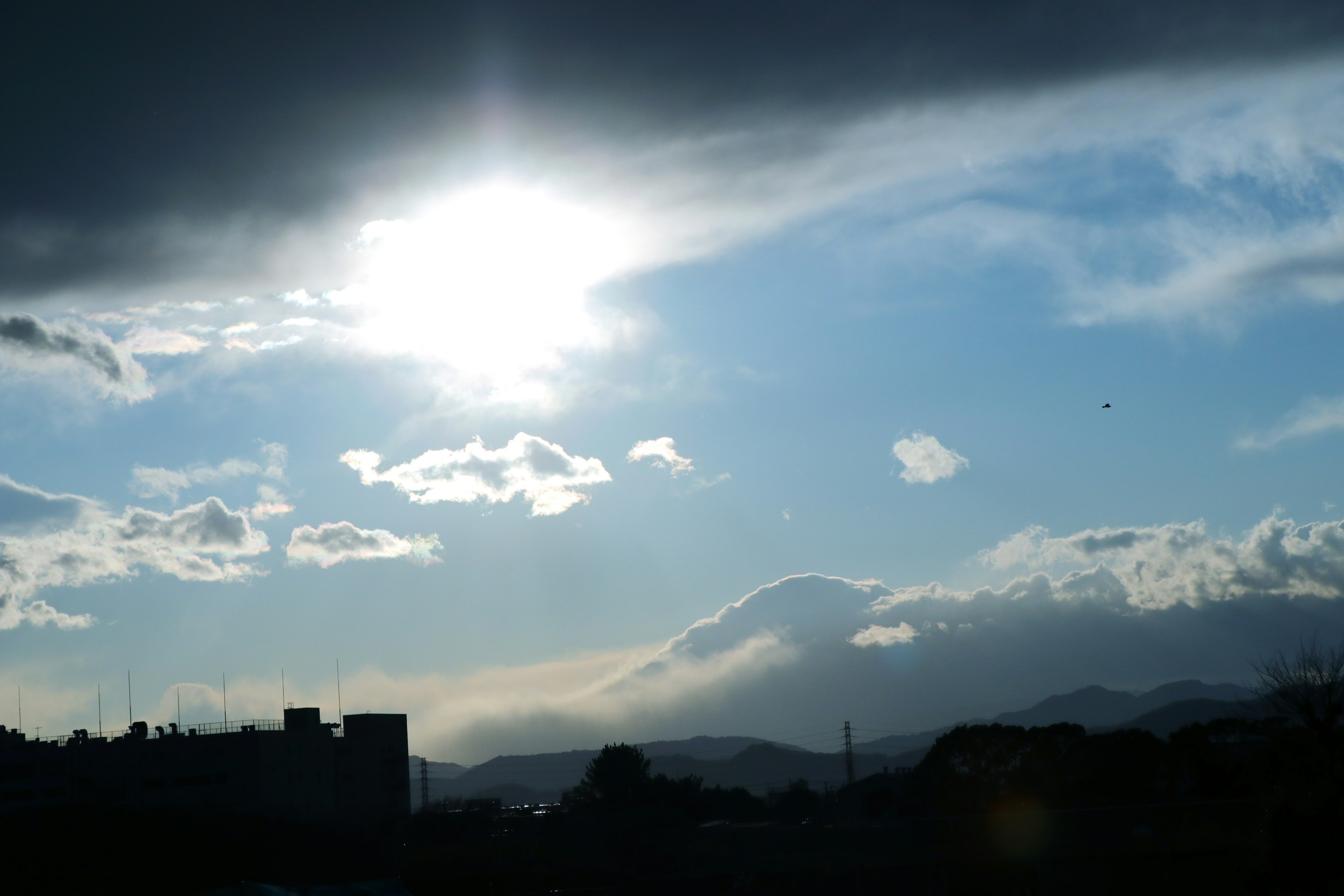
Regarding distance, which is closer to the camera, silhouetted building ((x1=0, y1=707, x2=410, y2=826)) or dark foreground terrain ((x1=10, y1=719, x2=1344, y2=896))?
dark foreground terrain ((x1=10, y1=719, x2=1344, y2=896))

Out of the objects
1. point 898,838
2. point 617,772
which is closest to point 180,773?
point 617,772

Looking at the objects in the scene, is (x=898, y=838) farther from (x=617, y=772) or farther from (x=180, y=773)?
(x=180, y=773)

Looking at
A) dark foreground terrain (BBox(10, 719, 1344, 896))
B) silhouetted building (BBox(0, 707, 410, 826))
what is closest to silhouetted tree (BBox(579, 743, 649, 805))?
dark foreground terrain (BBox(10, 719, 1344, 896))

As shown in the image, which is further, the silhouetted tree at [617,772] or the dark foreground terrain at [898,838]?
the silhouetted tree at [617,772]

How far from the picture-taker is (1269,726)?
1871 inches

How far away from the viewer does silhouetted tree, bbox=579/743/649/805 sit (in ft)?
382

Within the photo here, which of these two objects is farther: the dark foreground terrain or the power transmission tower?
the power transmission tower

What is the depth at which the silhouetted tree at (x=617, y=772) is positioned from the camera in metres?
116

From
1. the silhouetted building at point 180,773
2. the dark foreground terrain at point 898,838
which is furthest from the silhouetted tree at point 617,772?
the silhouetted building at point 180,773

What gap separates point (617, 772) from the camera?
119 m

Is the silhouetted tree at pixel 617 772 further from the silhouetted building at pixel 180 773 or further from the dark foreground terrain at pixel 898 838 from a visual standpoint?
the silhouetted building at pixel 180 773

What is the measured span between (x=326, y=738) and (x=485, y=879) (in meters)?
87.6

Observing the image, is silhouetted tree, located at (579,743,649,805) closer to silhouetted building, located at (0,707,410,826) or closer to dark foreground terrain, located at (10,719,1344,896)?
dark foreground terrain, located at (10,719,1344,896)

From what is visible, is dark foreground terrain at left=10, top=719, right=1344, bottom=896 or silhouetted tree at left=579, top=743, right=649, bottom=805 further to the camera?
silhouetted tree at left=579, top=743, right=649, bottom=805
